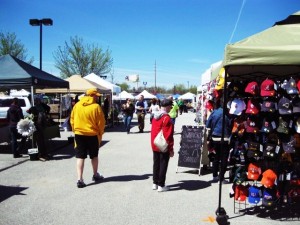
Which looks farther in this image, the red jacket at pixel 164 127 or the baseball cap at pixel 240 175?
the red jacket at pixel 164 127

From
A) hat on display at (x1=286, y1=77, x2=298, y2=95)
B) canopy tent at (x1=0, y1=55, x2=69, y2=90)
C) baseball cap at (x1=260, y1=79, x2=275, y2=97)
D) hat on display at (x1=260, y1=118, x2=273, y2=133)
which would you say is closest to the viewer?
hat on display at (x1=286, y1=77, x2=298, y2=95)

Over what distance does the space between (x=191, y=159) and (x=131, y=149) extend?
13.5 feet

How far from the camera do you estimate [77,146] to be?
265 inches

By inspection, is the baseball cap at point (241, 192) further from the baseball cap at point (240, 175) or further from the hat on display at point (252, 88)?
the hat on display at point (252, 88)

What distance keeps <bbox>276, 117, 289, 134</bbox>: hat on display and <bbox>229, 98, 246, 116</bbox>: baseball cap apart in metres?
0.56

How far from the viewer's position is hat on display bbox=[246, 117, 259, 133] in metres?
5.01

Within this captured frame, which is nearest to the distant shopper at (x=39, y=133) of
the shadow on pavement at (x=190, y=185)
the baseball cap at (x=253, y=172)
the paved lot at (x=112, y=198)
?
the paved lot at (x=112, y=198)

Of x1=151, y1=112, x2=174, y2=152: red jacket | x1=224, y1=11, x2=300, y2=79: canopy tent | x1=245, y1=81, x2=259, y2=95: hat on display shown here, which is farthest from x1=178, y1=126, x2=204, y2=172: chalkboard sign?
x1=224, y1=11, x2=300, y2=79: canopy tent

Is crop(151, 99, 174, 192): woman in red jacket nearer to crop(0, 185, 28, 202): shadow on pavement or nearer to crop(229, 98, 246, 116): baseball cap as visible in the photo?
crop(229, 98, 246, 116): baseball cap

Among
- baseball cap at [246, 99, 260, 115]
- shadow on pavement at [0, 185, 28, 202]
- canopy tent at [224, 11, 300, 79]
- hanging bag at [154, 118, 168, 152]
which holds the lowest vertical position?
shadow on pavement at [0, 185, 28, 202]

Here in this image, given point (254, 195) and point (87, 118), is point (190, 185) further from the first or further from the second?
point (87, 118)

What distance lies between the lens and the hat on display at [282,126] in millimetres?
4871

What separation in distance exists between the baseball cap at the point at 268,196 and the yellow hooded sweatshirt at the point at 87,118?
11.3 ft

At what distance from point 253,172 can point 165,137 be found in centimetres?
176
